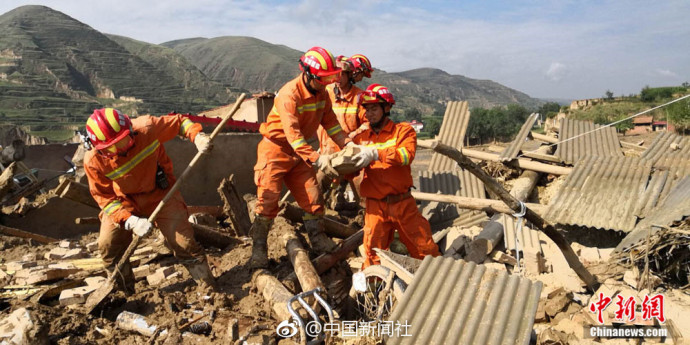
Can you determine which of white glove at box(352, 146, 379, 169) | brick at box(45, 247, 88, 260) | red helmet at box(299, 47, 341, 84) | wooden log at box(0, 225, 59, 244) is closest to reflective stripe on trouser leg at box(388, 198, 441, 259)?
white glove at box(352, 146, 379, 169)

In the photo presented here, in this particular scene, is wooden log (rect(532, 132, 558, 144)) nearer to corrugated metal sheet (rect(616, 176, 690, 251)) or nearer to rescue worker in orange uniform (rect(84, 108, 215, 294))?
corrugated metal sheet (rect(616, 176, 690, 251))

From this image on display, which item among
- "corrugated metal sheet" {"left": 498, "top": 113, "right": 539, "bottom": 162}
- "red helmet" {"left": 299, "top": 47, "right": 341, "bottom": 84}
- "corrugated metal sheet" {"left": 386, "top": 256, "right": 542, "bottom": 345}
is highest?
"red helmet" {"left": 299, "top": 47, "right": 341, "bottom": 84}

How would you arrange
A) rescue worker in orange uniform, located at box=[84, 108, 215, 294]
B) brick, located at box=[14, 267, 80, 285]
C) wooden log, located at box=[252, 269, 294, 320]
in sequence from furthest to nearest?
1. brick, located at box=[14, 267, 80, 285]
2. rescue worker in orange uniform, located at box=[84, 108, 215, 294]
3. wooden log, located at box=[252, 269, 294, 320]

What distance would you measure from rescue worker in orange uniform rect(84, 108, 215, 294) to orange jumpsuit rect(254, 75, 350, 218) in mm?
592

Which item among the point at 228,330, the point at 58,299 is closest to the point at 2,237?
the point at 58,299

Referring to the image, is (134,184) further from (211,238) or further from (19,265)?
(19,265)

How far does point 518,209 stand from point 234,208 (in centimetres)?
335

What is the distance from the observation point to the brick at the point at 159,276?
14.0 ft

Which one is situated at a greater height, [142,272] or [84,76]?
[84,76]

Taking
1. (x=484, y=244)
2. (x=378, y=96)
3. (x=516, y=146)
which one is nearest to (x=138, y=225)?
(x=378, y=96)

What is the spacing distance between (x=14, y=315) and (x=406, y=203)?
2992mm

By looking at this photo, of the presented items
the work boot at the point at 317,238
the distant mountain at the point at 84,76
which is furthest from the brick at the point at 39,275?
the distant mountain at the point at 84,76

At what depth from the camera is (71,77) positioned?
6688 centimetres

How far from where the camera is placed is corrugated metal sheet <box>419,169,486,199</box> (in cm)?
661
